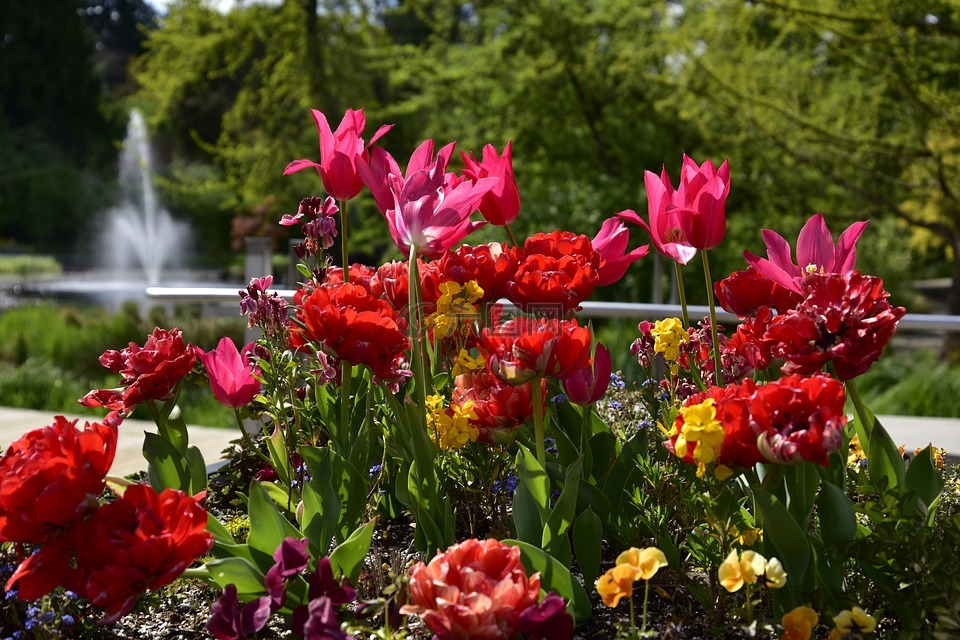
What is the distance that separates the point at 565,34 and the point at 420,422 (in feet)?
29.1

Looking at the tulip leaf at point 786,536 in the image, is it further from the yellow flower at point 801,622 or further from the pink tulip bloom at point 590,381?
the pink tulip bloom at point 590,381

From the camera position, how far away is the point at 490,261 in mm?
1610

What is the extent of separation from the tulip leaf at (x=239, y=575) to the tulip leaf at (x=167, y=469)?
44 centimetres

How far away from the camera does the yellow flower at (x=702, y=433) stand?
3.80 ft

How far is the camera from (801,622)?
1.17 m

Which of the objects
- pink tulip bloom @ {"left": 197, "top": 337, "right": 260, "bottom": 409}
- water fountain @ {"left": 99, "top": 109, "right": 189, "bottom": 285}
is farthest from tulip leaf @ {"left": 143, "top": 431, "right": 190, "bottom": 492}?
water fountain @ {"left": 99, "top": 109, "right": 189, "bottom": 285}

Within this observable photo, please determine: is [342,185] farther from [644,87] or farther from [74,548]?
[644,87]

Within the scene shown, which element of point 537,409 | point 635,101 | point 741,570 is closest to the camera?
point 741,570

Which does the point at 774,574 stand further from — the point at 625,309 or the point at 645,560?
the point at 625,309

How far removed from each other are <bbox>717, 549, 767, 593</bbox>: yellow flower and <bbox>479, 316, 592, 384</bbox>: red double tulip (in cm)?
34

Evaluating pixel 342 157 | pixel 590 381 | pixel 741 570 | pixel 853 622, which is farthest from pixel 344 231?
pixel 853 622

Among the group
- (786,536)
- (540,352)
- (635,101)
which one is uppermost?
(635,101)

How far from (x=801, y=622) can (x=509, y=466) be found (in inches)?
28.9

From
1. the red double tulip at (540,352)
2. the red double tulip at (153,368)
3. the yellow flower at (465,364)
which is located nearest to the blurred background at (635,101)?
the yellow flower at (465,364)
